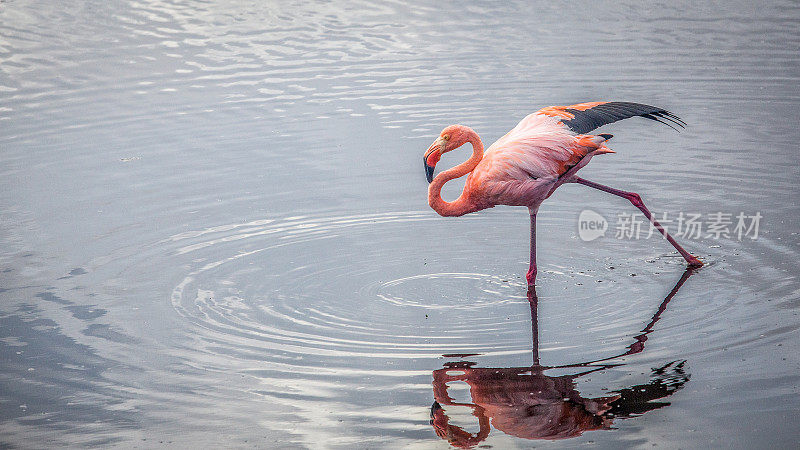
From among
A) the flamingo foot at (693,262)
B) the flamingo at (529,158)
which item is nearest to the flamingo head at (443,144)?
the flamingo at (529,158)

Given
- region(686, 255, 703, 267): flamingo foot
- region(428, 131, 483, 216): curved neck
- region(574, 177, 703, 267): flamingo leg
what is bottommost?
region(686, 255, 703, 267): flamingo foot

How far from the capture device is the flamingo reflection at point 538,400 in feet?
18.1

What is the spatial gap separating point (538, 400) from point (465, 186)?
235cm

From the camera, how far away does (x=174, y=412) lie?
6000 millimetres

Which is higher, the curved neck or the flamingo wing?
the flamingo wing

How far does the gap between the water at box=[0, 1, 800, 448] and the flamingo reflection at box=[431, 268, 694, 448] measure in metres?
0.02

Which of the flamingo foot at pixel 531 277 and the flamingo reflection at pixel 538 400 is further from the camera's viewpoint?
the flamingo foot at pixel 531 277

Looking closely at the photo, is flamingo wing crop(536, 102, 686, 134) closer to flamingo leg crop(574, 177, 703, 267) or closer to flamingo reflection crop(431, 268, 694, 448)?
flamingo leg crop(574, 177, 703, 267)

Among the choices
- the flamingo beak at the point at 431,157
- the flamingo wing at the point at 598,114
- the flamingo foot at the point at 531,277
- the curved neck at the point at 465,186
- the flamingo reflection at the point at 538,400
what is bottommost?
the flamingo reflection at the point at 538,400

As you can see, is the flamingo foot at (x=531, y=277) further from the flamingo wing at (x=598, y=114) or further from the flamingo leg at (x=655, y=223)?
the flamingo wing at (x=598, y=114)

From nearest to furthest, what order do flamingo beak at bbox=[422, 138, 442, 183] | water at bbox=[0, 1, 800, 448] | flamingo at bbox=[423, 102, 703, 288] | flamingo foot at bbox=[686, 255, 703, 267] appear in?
water at bbox=[0, 1, 800, 448] → flamingo beak at bbox=[422, 138, 442, 183] → flamingo at bbox=[423, 102, 703, 288] → flamingo foot at bbox=[686, 255, 703, 267]

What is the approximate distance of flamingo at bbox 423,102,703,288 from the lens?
24.8 feet

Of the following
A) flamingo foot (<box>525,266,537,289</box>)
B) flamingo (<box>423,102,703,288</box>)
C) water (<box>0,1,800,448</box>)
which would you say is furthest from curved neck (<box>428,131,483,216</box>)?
flamingo foot (<box>525,266,537,289</box>)

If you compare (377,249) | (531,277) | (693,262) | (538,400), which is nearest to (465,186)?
(531,277)
